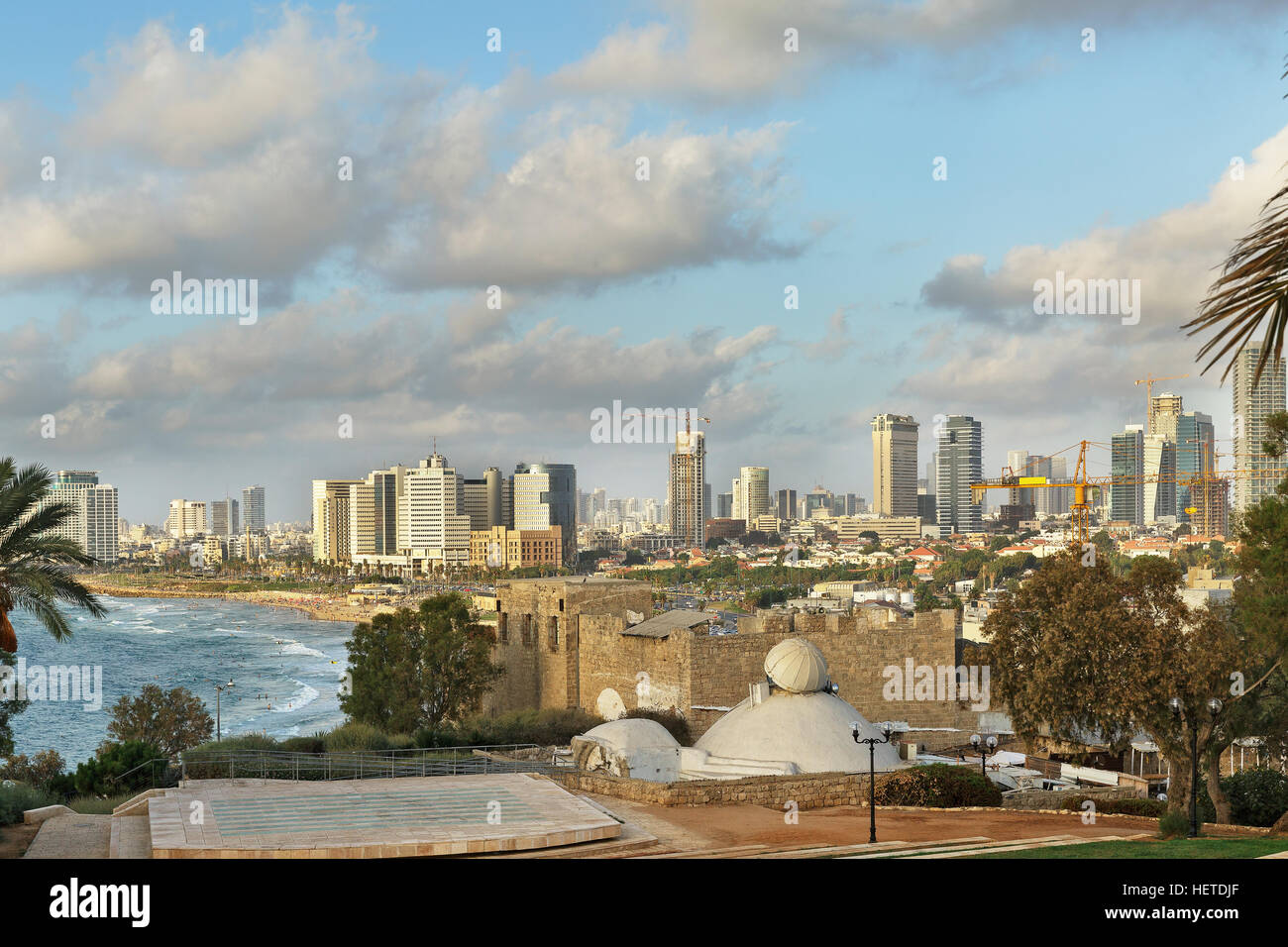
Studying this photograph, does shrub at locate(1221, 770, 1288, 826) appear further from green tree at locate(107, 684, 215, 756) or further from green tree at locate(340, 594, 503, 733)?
green tree at locate(107, 684, 215, 756)

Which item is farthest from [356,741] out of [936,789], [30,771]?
[30,771]

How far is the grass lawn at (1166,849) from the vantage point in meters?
12.4

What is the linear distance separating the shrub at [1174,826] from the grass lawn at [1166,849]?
1.16 metres

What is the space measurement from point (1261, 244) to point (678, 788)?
15.1 meters

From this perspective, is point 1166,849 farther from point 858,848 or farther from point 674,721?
point 674,721

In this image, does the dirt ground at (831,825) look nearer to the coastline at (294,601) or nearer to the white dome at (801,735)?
the white dome at (801,735)

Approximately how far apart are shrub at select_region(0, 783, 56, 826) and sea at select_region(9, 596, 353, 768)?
67.4ft

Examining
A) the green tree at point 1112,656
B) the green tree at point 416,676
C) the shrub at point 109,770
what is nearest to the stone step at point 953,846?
the green tree at point 1112,656

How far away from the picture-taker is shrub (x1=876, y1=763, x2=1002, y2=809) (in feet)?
61.2

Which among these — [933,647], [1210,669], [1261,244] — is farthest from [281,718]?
[1261,244]

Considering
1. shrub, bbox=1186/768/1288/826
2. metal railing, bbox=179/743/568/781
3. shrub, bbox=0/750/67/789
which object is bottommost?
shrub, bbox=0/750/67/789

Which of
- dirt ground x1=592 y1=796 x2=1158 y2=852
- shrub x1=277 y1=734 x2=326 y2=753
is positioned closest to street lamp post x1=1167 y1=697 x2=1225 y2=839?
dirt ground x1=592 y1=796 x2=1158 y2=852

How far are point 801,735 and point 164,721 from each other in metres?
27.0
